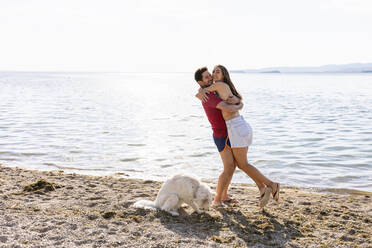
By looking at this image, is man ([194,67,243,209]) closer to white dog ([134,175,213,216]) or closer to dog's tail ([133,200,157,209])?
white dog ([134,175,213,216])

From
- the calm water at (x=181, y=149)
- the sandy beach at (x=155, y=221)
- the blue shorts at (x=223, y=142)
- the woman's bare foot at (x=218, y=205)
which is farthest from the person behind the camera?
the calm water at (x=181, y=149)

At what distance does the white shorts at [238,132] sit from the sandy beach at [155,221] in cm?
105

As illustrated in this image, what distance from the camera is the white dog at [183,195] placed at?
523cm

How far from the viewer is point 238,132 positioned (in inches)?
209

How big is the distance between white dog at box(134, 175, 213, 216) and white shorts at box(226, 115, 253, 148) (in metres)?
0.77

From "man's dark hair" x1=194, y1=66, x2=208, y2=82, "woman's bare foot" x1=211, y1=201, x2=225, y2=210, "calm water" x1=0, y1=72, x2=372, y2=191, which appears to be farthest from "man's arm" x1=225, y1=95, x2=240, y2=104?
"calm water" x1=0, y1=72, x2=372, y2=191

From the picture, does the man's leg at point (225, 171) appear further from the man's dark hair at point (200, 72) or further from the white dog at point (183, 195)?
the man's dark hair at point (200, 72)

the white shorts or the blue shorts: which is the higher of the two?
the white shorts

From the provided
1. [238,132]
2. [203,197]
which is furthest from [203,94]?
[203,197]

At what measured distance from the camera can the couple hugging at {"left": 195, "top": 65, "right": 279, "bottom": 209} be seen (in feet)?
17.4

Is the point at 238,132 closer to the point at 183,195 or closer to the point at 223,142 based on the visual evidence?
the point at 223,142

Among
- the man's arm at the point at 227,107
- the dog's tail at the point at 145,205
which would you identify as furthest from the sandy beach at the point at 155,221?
the man's arm at the point at 227,107

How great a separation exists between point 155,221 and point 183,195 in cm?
56

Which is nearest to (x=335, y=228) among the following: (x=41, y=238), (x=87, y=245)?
A: (x=87, y=245)
